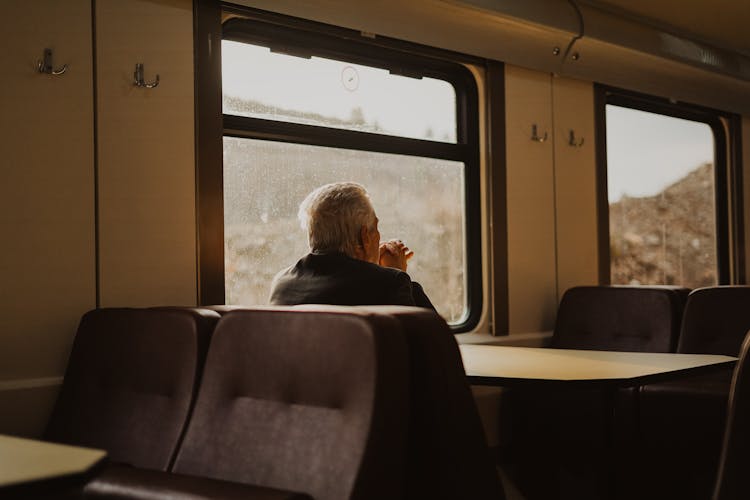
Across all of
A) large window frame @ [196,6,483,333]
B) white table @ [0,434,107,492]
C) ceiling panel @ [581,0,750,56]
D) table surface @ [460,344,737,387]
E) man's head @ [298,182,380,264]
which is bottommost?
table surface @ [460,344,737,387]

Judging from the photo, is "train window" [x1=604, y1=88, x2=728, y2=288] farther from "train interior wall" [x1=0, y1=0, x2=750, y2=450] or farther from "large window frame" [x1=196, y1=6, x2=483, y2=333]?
"train interior wall" [x1=0, y1=0, x2=750, y2=450]

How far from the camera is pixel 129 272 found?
3.20 m

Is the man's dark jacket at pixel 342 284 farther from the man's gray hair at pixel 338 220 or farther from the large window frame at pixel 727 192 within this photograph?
the large window frame at pixel 727 192

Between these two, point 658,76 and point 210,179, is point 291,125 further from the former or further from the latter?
point 658,76

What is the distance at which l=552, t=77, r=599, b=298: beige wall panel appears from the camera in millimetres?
5145

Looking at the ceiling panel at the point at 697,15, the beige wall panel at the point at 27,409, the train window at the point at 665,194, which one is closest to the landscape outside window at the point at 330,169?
the beige wall panel at the point at 27,409

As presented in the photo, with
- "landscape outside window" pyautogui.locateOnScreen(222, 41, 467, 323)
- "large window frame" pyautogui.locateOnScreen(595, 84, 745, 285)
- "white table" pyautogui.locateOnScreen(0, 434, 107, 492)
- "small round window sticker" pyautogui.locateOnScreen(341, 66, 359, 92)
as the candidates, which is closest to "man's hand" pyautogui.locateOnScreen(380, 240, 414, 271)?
"landscape outside window" pyautogui.locateOnScreen(222, 41, 467, 323)

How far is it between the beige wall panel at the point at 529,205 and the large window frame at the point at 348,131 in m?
0.25

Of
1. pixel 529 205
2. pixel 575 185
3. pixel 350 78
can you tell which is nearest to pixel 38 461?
pixel 350 78

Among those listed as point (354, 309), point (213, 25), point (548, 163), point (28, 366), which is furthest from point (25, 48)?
point (548, 163)

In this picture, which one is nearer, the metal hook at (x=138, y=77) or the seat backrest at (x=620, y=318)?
the metal hook at (x=138, y=77)

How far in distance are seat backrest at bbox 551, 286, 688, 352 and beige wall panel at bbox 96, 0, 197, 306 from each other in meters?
2.33

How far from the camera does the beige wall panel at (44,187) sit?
9.54ft

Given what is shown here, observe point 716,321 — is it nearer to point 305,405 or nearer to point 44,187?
point 305,405
